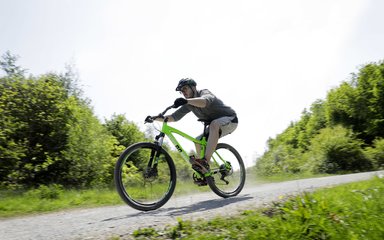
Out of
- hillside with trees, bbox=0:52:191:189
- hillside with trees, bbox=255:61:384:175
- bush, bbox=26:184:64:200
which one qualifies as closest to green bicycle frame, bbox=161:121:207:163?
bush, bbox=26:184:64:200

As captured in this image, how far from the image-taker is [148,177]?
5.57 metres

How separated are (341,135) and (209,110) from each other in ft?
61.6

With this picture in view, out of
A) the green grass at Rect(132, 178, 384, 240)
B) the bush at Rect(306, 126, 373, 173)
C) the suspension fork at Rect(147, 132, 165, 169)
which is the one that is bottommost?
the green grass at Rect(132, 178, 384, 240)

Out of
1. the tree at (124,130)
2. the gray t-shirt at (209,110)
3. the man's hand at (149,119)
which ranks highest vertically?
the tree at (124,130)

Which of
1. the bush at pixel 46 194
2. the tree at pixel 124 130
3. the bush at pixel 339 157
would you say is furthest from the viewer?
the tree at pixel 124 130

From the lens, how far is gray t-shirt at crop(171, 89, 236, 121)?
20.8 feet

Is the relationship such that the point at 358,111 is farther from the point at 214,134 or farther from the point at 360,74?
the point at 214,134

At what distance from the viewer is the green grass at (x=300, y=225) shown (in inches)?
141

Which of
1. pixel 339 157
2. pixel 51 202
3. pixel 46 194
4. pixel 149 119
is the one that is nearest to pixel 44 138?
pixel 46 194

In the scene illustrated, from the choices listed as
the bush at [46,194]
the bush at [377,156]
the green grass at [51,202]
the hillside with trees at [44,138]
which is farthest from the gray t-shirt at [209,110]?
the bush at [377,156]

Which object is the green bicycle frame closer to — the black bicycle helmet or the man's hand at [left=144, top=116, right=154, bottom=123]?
the man's hand at [left=144, top=116, right=154, bottom=123]

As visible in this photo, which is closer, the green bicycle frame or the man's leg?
the green bicycle frame

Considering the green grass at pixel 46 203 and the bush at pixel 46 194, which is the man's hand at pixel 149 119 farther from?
the bush at pixel 46 194

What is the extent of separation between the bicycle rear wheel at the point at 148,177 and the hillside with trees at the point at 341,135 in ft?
57.0
